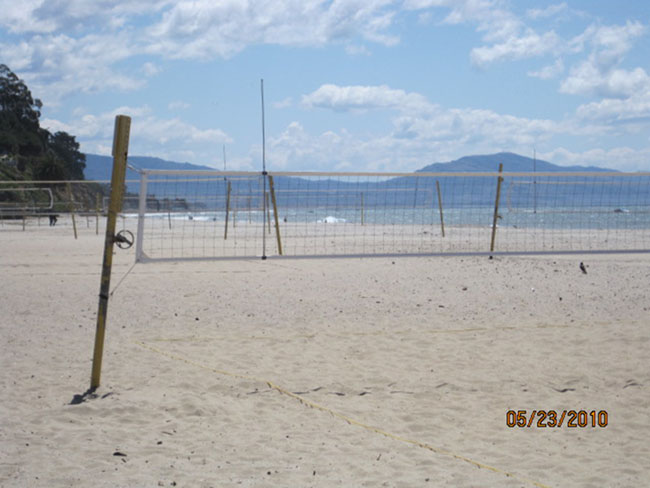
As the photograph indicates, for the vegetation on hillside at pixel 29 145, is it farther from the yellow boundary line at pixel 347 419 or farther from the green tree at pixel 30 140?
the yellow boundary line at pixel 347 419

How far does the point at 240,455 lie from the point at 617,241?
1903cm

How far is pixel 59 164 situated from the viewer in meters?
57.1

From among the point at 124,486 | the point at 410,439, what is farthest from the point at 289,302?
the point at 124,486

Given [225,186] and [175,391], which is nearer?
[175,391]

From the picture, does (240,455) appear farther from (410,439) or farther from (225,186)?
(225,186)

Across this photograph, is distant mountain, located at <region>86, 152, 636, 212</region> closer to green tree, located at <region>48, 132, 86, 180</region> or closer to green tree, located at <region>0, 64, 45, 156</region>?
green tree, located at <region>0, 64, 45, 156</region>
